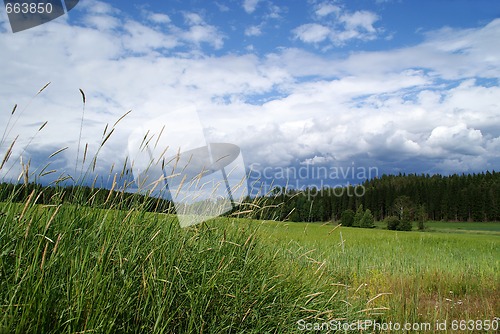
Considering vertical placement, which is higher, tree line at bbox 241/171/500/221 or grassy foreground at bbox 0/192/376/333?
grassy foreground at bbox 0/192/376/333

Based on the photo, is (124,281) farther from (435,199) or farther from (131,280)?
(435,199)

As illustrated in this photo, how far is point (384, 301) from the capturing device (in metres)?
5.05

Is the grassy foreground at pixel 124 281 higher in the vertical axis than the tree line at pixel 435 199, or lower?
higher

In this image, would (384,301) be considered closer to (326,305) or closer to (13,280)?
(326,305)

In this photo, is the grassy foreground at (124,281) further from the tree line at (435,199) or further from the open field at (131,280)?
the tree line at (435,199)

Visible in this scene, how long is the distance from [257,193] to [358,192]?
77.5 m

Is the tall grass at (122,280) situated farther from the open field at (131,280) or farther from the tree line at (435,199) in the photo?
the tree line at (435,199)

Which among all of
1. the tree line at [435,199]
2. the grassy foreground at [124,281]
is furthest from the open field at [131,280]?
the tree line at [435,199]

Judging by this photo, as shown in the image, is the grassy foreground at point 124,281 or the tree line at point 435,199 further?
the tree line at point 435,199

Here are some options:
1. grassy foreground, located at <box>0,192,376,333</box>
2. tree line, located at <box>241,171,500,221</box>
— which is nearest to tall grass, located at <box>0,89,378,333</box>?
grassy foreground, located at <box>0,192,376,333</box>

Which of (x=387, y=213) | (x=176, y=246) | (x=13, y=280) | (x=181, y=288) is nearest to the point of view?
(x=13, y=280)

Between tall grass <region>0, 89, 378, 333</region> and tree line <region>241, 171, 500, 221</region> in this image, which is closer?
tall grass <region>0, 89, 378, 333</region>

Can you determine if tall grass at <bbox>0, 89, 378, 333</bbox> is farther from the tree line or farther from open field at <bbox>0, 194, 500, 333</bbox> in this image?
the tree line

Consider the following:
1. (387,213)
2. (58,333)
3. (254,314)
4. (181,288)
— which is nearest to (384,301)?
(254,314)
